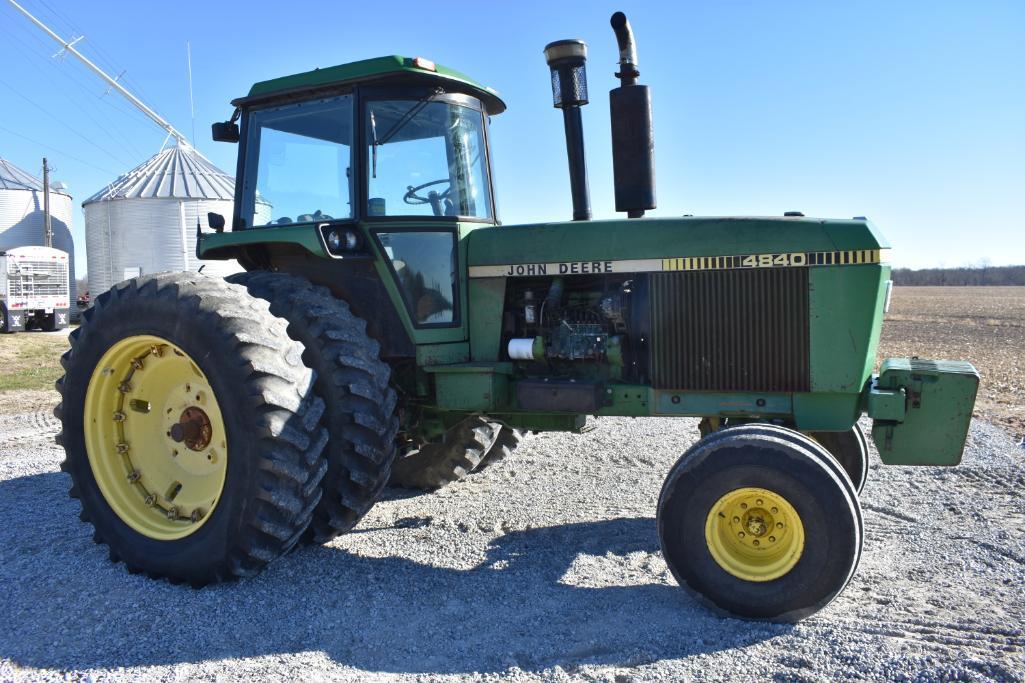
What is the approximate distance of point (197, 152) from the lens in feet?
99.2

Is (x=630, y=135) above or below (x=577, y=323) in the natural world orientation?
above

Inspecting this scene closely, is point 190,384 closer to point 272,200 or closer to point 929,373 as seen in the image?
point 272,200

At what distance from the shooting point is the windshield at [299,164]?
4.70 meters

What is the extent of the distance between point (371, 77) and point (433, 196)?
767 mm

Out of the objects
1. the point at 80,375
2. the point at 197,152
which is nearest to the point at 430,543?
the point at 80,375

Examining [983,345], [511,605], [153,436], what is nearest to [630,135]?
[511,605]

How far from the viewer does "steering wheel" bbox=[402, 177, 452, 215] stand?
187 inches

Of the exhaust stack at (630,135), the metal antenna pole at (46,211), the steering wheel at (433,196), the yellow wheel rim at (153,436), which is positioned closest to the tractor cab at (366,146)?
the steering wheel at (433,196)

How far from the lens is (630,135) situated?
15.1 feet

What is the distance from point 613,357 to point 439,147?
166cm

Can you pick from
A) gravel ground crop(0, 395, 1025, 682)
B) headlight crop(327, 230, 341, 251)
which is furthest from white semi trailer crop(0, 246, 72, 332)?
headlight crop(327, 230, 341, 251)

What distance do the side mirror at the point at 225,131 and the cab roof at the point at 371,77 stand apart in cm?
15

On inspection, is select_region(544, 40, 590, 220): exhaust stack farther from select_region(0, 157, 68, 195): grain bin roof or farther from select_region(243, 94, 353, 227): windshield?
select_region(0, 157, 68, 195): grain bin roof

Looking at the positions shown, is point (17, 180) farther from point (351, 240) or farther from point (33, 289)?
point (351, 240)
